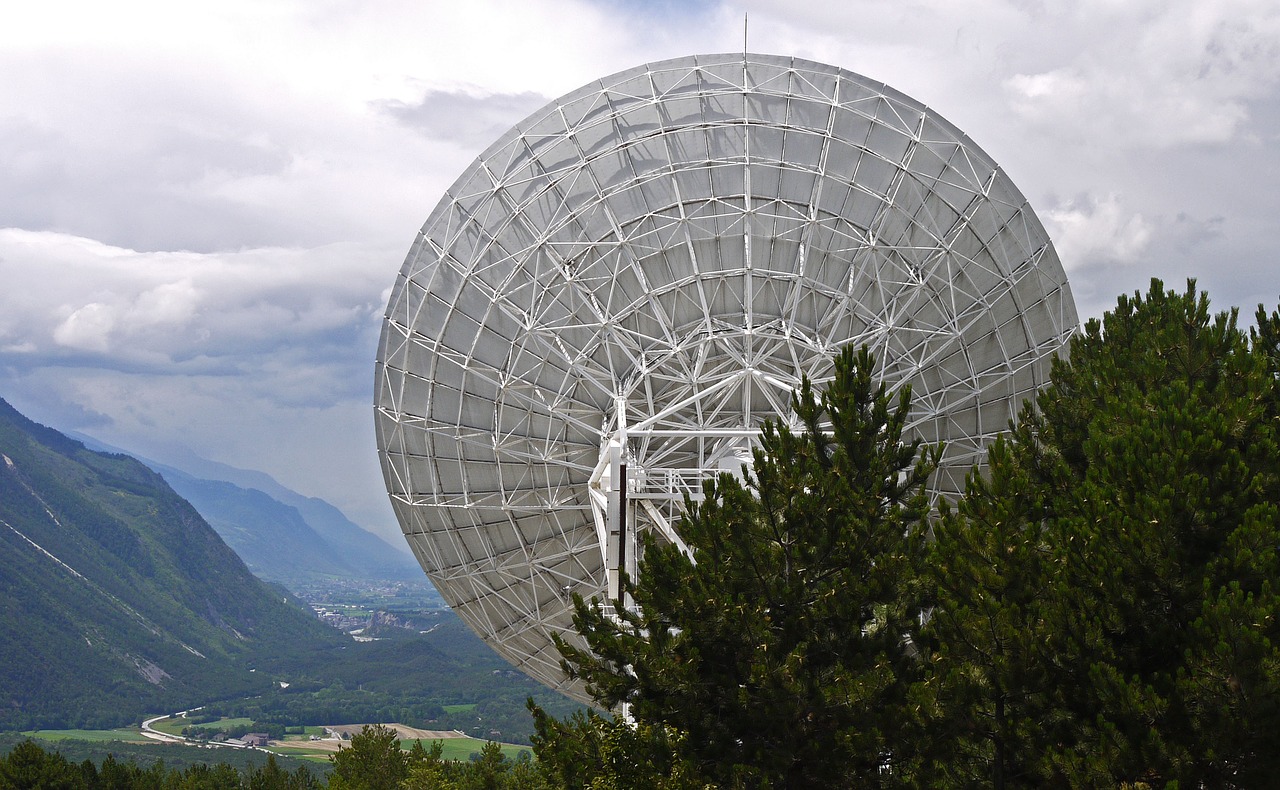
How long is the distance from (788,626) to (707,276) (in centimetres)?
1084

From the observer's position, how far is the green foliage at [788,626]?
75.0 ft

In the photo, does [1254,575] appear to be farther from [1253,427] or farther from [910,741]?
[910,741]


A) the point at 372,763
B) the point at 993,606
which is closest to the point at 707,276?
the point at 993,606

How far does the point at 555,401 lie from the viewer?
32812 millimetres

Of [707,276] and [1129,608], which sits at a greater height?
[707,276]

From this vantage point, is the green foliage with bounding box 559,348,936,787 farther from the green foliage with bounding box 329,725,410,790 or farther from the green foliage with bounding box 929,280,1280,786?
the green foliage with bounding box 329,725,410,790

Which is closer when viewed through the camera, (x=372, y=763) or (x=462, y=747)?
(x=372, y=763)

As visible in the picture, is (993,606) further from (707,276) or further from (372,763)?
(372,763)

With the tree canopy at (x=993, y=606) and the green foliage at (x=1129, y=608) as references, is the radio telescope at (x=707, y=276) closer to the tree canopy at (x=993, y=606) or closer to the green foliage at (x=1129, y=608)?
the tree canopy at (x=993, y=606)

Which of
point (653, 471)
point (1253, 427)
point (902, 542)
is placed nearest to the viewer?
point (1253, 427)

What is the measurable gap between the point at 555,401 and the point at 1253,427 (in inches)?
664

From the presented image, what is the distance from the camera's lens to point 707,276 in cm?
3180

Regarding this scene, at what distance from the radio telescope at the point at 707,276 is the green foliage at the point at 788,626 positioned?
5.41 meters

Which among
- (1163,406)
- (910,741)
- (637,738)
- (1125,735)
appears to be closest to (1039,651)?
(1125,735)
